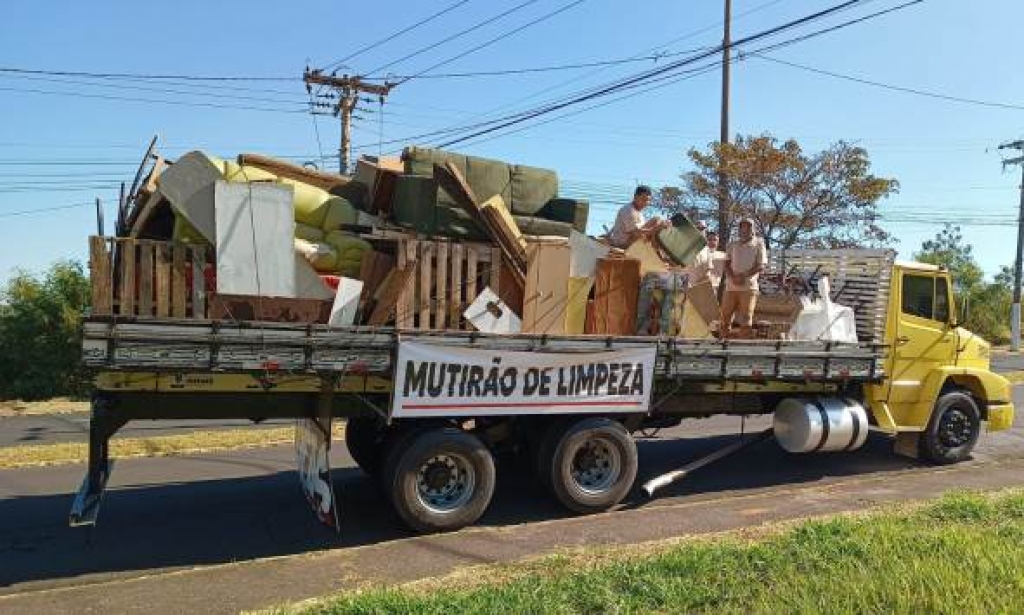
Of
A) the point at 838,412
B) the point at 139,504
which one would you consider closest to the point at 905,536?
the point at 838,412

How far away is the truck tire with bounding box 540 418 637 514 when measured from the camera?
748 centimetres

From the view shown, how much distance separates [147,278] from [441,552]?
299 centimetres

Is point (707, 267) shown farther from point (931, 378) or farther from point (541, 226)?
point (931, 378)

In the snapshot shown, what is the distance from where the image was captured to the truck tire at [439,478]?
22.2 ft

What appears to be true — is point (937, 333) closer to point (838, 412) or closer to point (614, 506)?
point (838, 412)

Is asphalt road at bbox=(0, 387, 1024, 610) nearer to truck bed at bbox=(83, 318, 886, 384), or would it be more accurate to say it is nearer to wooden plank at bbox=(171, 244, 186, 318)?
truck bed at bbox=(83, 318, 886, 384)

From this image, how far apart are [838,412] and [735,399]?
1219 millimetres

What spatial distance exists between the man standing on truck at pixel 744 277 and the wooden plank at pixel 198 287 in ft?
17.6

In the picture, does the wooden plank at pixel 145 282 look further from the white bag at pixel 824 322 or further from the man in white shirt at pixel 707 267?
the white bag at pixel 824 322

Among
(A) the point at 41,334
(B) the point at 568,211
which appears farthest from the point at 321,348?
(A) the point at 41,334

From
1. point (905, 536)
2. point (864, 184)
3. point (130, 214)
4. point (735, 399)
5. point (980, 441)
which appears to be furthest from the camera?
point (864, 184)

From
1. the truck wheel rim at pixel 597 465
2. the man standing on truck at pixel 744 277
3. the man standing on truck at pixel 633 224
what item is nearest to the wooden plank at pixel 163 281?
the truck wheel rim at pixel 597 465

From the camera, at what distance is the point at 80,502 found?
602 centimetres

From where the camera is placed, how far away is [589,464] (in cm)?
779
